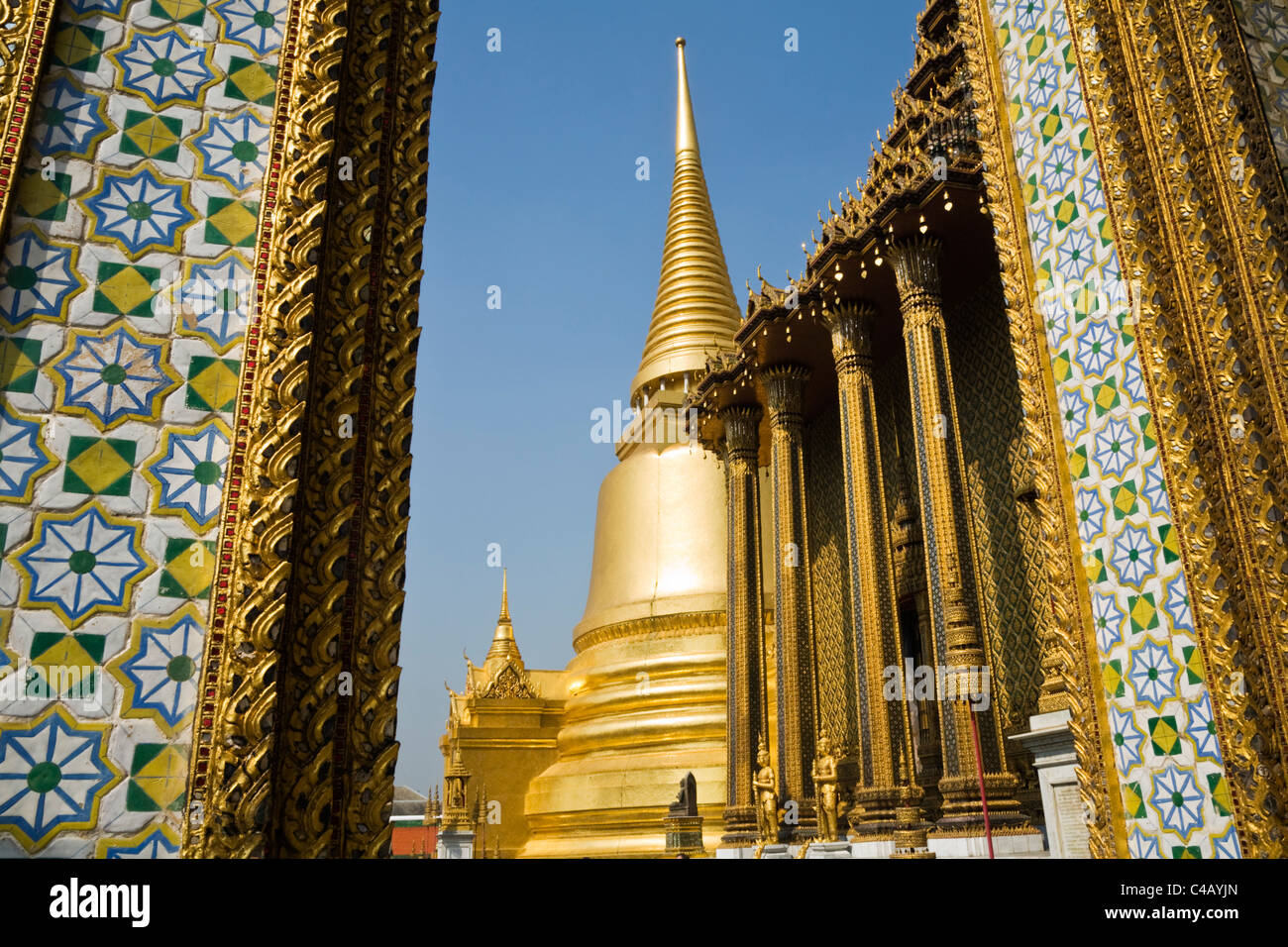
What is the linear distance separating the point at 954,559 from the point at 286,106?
873cm

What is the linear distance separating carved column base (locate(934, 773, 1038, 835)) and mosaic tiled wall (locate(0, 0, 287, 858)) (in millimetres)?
8280

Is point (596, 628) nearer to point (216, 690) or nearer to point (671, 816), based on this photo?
point (671, 816)

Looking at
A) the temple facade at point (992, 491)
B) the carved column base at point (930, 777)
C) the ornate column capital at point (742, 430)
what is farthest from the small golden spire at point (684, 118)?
the carved column base at point (930, 777)

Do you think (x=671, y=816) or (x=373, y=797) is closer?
(x=373, y=797)

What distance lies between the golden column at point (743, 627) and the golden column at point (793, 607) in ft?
2.28

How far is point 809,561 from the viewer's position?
1398cm

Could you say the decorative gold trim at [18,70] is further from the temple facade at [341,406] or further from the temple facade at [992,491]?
the temple facade at [992,491]

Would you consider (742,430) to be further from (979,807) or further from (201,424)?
(201,424)

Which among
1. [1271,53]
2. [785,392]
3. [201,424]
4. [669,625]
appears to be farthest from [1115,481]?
[669,625]

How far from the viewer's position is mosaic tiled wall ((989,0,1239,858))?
3.77m

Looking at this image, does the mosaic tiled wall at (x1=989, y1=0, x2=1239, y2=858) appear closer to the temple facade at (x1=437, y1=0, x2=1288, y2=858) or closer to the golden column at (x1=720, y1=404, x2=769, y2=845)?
the temple facade at (x1=437, y1=0, x2=1288, y2=858)

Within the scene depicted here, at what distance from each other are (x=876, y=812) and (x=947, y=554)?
3.11m
